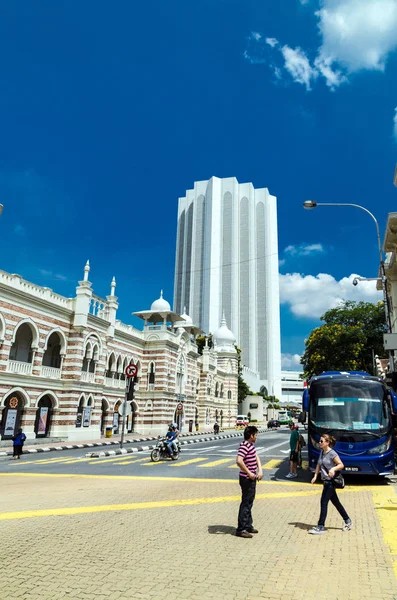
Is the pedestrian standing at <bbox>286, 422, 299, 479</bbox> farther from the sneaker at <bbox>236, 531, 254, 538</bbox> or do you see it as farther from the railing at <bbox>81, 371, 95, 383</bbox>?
the railing at <bbox>81, 371, 95, 383</bbox>

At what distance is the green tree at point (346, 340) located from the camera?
1690 inches

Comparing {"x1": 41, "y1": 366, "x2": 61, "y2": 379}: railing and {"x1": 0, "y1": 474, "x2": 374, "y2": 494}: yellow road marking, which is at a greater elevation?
{"x1": 41, "y1": 366, "x2": 61, "y2": 379}: railing

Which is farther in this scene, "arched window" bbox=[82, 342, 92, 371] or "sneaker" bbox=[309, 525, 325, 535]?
"arched window" bbox=[82, 342, 92, 371]

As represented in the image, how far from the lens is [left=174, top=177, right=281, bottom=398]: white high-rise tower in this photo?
109188 millimetres

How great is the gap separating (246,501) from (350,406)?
8.01 meters

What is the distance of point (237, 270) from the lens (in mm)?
112812

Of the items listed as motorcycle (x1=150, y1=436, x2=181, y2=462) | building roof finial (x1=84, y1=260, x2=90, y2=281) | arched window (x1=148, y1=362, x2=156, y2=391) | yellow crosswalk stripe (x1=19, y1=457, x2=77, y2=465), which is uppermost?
building roof finial (x1=84, y1=260, x2=90, y2=281)

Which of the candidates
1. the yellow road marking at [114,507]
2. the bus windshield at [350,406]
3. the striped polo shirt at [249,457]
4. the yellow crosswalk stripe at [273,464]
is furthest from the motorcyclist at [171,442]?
the striped polo shirt at [249,457]

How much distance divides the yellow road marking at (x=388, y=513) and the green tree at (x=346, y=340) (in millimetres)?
31588

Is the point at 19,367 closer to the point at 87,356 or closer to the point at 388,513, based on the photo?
the point at 87,356

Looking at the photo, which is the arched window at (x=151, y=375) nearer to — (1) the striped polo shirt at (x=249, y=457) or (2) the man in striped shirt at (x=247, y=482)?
(2) the man in striped shirt at (x=247, y=482)

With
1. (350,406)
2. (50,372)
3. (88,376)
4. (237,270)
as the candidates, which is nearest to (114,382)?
(88,376)

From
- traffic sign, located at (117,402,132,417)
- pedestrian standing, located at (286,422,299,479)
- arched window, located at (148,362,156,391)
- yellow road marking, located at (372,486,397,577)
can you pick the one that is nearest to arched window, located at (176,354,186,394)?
arched window, located at (148,362,156,391)

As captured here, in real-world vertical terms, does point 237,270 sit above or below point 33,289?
above
